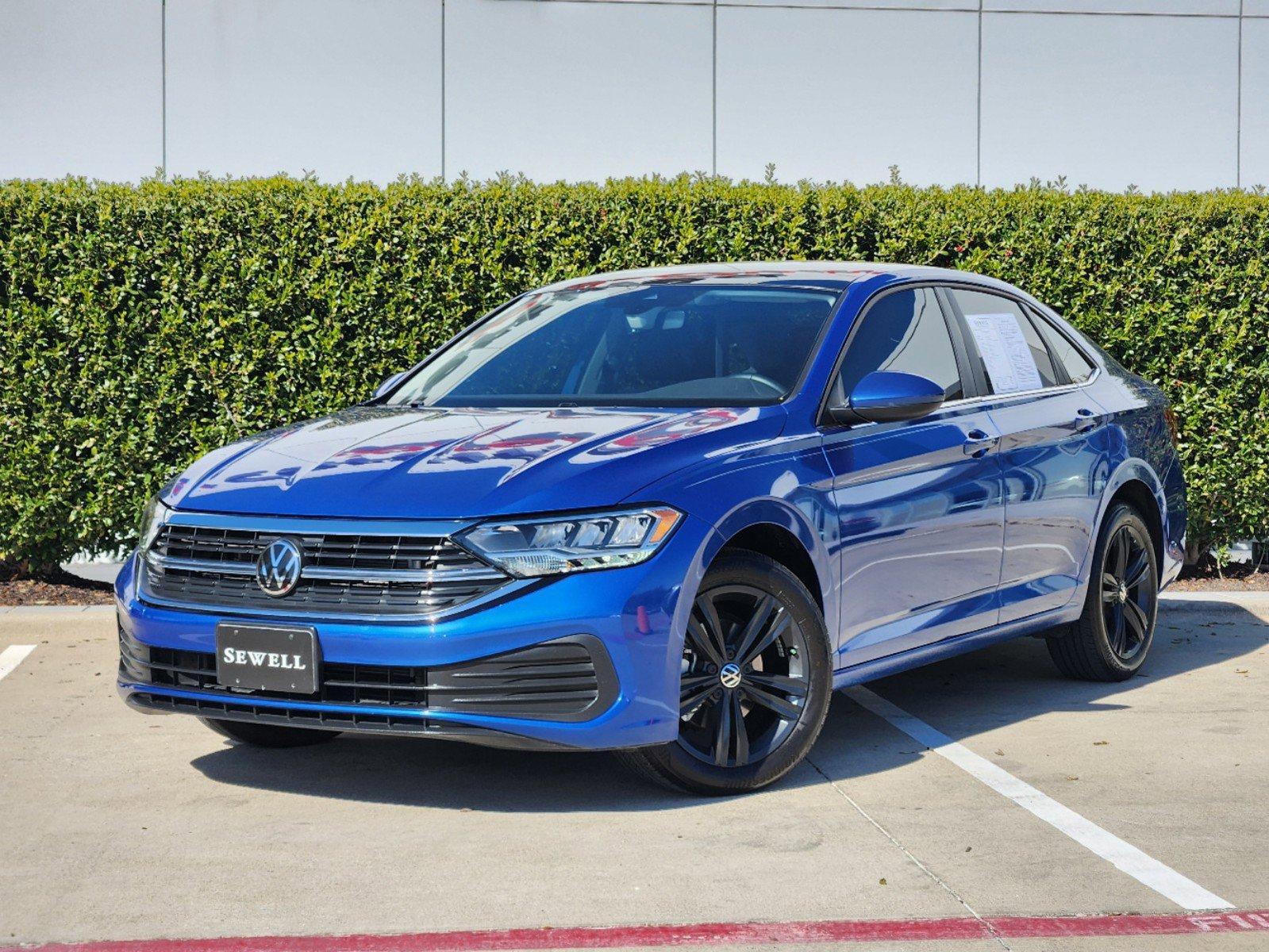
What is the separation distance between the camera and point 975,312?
691 cm

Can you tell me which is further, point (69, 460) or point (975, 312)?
point (69, 460)

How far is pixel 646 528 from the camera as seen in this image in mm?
4965

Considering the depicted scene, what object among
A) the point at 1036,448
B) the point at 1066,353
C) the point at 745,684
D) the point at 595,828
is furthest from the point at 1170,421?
the point at 595,828

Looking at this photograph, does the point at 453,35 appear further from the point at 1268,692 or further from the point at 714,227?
the point at 1268,692

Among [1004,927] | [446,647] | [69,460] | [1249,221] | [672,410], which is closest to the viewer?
[1004,927]

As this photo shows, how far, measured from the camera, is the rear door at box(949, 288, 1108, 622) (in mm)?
6621

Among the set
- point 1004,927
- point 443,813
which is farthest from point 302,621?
point 1004,927

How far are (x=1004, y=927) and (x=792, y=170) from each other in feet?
31.6

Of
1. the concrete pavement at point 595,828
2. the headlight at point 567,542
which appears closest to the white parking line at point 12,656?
the concrete pavement at point 595,828

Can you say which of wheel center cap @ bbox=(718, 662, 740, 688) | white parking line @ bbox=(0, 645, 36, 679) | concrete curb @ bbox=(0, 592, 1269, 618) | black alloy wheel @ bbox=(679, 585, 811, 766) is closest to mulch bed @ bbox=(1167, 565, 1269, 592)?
concrete curb @ bbox=(0, 592, 1269, 618)

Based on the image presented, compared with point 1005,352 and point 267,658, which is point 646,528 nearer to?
point 267,658

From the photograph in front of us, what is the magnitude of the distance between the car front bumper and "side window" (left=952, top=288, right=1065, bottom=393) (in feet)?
7.43

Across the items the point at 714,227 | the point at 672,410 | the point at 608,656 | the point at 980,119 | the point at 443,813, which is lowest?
the point at 443,813

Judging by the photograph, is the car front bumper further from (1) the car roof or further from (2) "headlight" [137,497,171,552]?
(1) the car roof
